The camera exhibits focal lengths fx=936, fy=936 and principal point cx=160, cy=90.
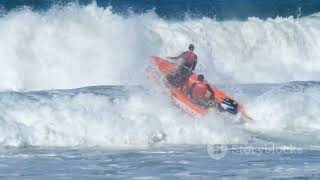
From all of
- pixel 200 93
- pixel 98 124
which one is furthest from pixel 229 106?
pixel 98 124

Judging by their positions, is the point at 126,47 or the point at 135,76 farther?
the point at 126,47

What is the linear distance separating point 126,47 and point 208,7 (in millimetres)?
8473

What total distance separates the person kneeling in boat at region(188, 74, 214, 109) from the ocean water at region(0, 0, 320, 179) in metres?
0.43

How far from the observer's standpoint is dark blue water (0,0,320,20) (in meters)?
28.8

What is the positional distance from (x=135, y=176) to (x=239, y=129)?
4.65m

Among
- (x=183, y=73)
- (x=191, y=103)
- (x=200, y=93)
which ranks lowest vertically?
(x=191, y=103)

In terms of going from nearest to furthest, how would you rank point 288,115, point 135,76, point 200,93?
point 200,93
point 288,115
point 135,76

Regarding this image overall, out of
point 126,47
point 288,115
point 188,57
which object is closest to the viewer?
point 288,115

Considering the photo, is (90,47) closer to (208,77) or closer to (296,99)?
(208,77)

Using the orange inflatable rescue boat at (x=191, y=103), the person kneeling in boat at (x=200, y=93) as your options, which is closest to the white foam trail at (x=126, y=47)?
the orange inflatable rescue boat at (x=191, y=103)

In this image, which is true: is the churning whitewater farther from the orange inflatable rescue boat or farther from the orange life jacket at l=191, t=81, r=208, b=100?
the orange life jacket at l=191, t=81, r=208, b=100

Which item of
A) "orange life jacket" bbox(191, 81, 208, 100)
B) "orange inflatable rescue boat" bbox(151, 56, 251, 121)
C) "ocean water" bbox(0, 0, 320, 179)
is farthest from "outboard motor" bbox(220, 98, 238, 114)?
"orange life jacket" bbox(191, 81, 208, 100)

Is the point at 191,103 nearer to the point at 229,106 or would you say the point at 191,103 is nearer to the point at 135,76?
the point at 229,106

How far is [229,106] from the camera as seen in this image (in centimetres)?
1777
